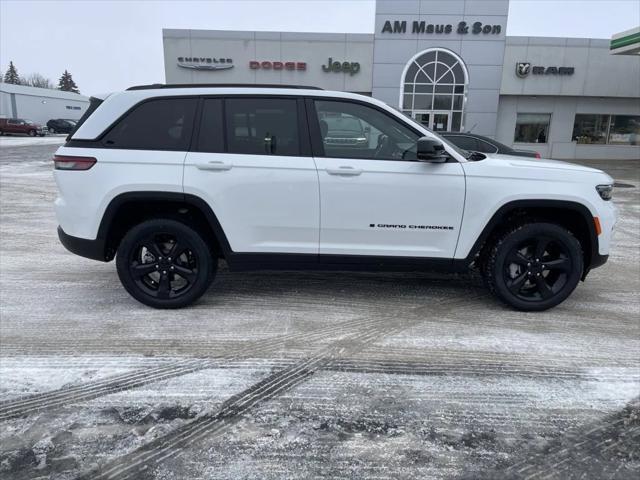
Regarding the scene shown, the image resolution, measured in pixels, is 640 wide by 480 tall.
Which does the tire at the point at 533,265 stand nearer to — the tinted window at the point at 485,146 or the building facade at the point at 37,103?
the tinted window at the point at 485,146

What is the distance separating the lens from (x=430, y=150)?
3.78 metres

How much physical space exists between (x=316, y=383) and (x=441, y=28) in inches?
1012

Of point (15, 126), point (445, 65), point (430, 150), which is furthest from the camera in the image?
point (15, 126)

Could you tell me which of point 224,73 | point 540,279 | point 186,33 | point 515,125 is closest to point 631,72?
point 515,125

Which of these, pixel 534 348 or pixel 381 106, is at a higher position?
pixel 381 106

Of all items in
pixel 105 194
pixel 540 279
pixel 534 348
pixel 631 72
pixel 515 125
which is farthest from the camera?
pixel 515 125

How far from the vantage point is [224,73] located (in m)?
26.0

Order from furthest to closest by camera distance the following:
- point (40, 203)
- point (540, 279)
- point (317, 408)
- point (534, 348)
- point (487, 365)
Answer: point (40, 203)
point (540, 279)
point (534, 348)
point (487, 365)
point (317, 408)

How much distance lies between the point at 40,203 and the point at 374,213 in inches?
338

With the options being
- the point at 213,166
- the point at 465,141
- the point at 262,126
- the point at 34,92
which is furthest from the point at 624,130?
the point at 34,92

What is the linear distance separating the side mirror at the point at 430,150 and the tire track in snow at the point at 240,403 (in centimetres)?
139

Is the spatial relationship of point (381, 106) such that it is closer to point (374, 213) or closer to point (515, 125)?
point (374, 213)

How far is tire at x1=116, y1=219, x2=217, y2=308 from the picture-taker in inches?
161

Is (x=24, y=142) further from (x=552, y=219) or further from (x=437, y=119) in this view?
(x=552, y=219)
